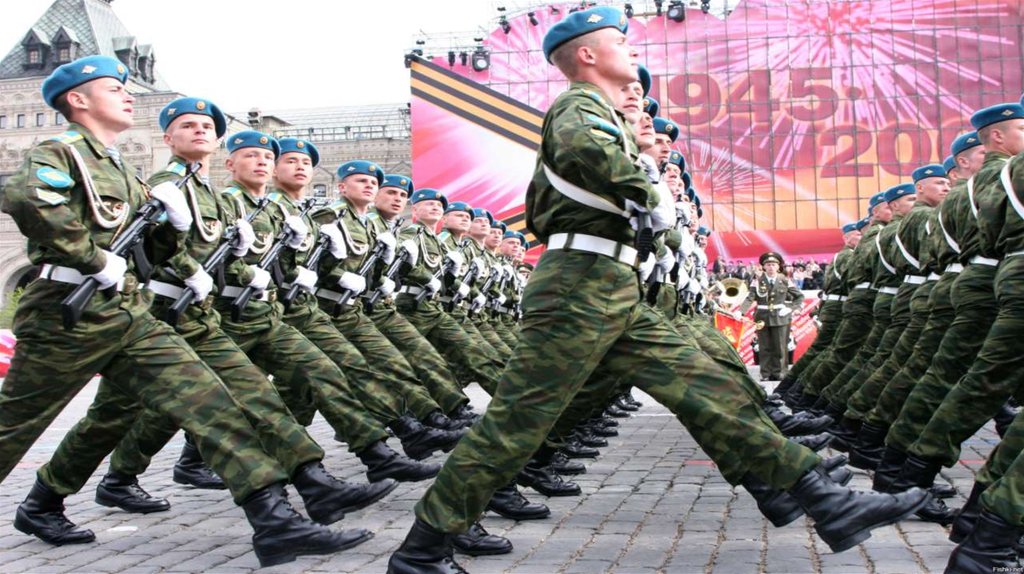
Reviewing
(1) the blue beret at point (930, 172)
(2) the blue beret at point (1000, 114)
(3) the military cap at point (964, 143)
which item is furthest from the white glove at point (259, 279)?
(1) the blue beret at point (930, 172)

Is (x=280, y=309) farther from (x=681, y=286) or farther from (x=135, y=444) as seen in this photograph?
(x=681, y=286)

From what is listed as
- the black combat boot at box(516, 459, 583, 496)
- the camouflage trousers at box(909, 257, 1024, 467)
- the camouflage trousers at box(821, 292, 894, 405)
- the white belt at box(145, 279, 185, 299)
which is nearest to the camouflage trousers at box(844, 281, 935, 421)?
the camouflage trousers at box(821, 292, 894, 405)

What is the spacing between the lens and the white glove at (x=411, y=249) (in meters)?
8.54

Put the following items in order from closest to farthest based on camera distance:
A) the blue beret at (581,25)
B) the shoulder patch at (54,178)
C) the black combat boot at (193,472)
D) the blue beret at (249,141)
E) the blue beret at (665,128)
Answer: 1. the shoulder patch at (54,178)
2. the blue beret at (581,25)
3. the black combat boot at (193,472)
4. the blue beret at (249,141)
5. the blue beret at (665,128)

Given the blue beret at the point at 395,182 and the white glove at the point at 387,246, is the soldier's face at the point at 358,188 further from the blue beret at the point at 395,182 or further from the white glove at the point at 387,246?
the blue beret at the point at 395,182

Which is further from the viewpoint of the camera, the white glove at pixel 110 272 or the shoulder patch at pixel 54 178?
the white glove at pixel 110 272

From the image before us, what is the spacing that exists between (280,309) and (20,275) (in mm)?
51506

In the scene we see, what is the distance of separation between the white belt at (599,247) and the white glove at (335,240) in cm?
336

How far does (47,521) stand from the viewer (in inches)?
196

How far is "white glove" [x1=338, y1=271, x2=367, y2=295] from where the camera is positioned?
7.05 m

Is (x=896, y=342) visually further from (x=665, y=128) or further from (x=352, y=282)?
(x=352, y=282)

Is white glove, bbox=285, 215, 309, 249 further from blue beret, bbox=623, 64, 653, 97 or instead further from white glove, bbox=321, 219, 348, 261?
blue beret, bbox=623, 64, 653, 97

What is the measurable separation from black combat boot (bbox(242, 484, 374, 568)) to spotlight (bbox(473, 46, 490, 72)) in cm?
4035

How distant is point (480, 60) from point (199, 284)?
130 ft
